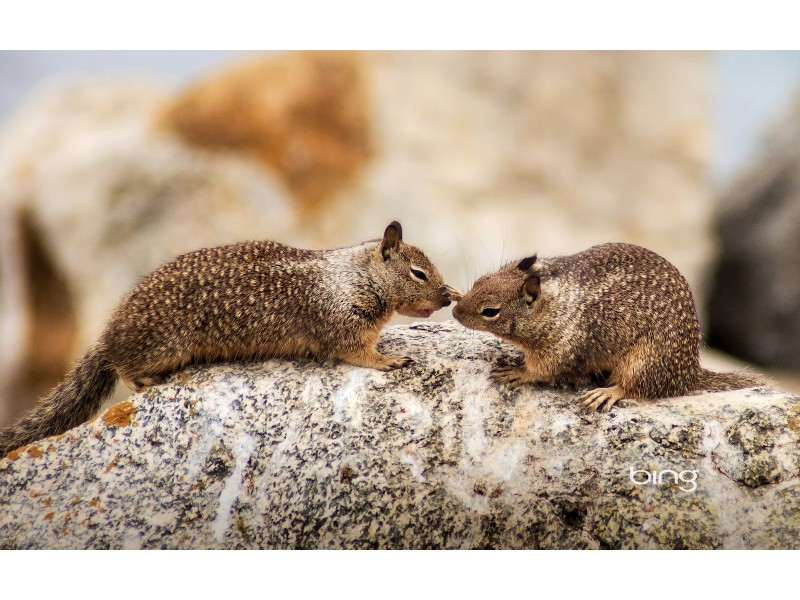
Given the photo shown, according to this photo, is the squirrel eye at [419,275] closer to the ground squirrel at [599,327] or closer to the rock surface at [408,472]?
the ground squirrel at [599,327]

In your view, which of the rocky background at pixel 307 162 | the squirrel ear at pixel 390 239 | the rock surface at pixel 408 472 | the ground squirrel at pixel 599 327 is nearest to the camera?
the rock surface at pixel 408 472

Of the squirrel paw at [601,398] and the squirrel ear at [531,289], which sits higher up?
the squirrel ear at [531,289]

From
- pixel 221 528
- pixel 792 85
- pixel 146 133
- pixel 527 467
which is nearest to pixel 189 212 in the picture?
pixel 146 133

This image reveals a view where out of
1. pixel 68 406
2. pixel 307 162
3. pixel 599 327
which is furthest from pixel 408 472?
pixel 307 162

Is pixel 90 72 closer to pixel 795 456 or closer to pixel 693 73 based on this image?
pixel 693 73

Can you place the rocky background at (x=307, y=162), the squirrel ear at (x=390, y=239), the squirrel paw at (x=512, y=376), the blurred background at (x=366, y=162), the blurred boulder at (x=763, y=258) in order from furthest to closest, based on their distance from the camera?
the blurred boulder at (x=763, y=258)
the rocky background at (x=307, y=162)
the blurred background at (x=366, y=162)
the squirrel ear at (x=390, y=239)
the squirrel paw at (x=512, y=376)

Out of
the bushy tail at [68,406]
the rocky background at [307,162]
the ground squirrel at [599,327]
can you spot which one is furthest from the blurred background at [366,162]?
the ground squirrel at [599,327]
